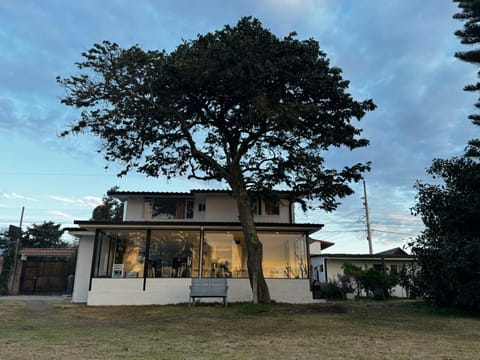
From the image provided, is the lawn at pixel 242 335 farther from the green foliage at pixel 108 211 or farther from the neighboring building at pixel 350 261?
the green foliage at pixel 108 211

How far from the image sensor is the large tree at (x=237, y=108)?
11.6 metres

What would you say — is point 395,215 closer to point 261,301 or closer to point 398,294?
point 398,294

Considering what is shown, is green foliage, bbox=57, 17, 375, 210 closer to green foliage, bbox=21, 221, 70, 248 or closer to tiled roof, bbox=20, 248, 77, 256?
tiled roof, bbox=20, 248, 77, 256

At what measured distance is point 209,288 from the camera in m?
13.4

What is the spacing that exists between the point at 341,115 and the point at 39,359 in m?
11.3

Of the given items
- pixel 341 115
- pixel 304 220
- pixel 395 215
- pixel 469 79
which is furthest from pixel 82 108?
pixel 395 215

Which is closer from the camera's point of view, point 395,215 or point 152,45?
point 152,45

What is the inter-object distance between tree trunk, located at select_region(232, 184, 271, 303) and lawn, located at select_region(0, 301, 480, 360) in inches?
51.1

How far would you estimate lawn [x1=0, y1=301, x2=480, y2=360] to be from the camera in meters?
5.57

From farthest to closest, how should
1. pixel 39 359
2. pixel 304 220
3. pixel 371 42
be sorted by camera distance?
pixel 304 220 → pixel 371 42 → pixel 39 359

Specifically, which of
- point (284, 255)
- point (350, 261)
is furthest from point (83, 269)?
point (350, 261)

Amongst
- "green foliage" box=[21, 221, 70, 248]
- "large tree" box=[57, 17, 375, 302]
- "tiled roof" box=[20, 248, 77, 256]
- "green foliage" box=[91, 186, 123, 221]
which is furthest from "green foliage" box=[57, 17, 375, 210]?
"green foliage" box=[21, 221, 70, 248]

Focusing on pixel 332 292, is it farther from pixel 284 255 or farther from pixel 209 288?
pixel 209 288

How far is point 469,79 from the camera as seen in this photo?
15500 millimetres
